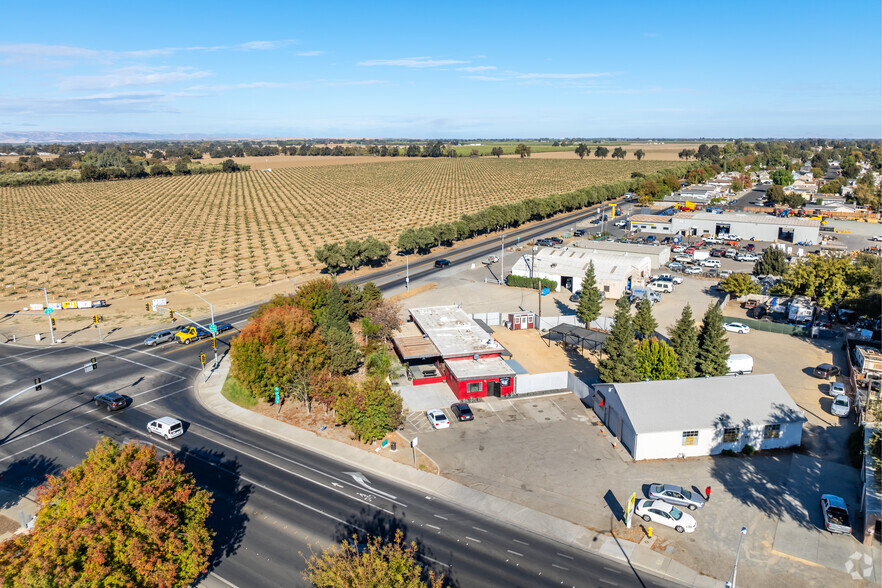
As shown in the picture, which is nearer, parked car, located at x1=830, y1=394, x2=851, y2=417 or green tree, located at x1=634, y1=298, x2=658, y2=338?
parked car, located at x1=830, y1=394, x2=851, y2=417

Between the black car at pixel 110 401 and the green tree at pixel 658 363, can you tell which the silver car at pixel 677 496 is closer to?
the green tree at pixel 658 363

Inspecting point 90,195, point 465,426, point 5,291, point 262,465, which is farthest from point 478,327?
point 90,195

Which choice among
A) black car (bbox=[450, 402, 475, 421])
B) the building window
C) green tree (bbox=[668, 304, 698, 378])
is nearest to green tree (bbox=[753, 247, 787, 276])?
green tree (bbox=[668, 304, 698, 378])

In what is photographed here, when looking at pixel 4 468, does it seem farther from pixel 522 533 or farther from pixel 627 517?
pixel 627 517

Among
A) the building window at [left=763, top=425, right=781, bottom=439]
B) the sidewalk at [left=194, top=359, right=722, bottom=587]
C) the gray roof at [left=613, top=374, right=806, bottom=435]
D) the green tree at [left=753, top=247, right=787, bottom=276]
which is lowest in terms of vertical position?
the sidewalk at [left=194, top=359, right=722, bottom=587]

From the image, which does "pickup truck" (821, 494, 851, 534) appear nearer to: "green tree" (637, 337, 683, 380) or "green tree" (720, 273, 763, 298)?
"green tree" (637, 337, 683, 380)

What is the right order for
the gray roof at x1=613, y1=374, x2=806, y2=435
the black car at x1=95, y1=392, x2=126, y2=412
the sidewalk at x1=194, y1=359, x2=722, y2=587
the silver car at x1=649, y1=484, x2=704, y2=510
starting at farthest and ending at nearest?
the black car at x1=95, y1=392, x2=126, y2=412 < the gray roof at x1=613, y1=374, x2=806, y2=435 < the silver car at x1=649, y1=484, x2=704, y2=510 < the sidewalk at x1=194, y1=359, x2=722, y2=587

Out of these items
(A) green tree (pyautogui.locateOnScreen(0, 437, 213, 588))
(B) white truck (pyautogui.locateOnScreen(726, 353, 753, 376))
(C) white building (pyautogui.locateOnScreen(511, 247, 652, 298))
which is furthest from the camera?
(C) white building (pyautogui.locateOnScreen(511, 247, 652, 298))

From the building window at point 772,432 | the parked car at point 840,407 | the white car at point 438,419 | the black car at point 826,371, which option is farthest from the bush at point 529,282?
the building window at point 772,432
